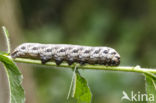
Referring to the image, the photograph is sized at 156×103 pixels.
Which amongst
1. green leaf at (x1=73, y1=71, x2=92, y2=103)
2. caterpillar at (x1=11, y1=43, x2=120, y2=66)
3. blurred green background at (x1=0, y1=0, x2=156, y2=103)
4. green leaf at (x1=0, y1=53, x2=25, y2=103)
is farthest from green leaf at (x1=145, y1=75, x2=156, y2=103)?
blurred green background at (x1=0, y1=0, x2=156, y2=103)

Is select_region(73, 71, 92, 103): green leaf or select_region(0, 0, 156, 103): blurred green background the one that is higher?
select_region(0, 0, 156, 103): blurred green background

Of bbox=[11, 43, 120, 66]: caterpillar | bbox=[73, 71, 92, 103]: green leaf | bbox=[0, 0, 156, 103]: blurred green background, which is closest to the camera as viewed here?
bbox=[73, 71, 92, 103]: green leaf

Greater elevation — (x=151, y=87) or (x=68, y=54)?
(x=68, y=54)

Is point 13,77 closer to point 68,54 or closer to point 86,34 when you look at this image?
point 68,54

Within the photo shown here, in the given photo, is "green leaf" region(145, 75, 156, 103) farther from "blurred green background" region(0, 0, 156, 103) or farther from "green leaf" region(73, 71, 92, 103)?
"blurred green background" region(0, 0, 156, 103)

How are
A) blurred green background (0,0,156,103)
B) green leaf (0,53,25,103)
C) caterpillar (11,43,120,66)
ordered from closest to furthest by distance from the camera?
green leaf (0,53,25,103) → caterpillar (11,43,120,66) → blurred green background (0,0,156,103)

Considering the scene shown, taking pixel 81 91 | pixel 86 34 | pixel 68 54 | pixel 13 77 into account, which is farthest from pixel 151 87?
pixel 86 34

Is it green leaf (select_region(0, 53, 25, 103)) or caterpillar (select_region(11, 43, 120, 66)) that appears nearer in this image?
green leaf (select_region(0, 53, 25, 103))
